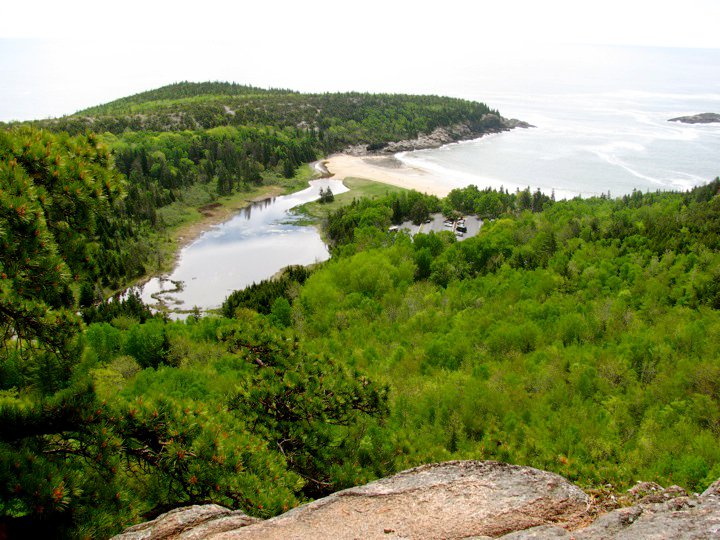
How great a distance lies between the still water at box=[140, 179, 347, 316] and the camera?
5666cm

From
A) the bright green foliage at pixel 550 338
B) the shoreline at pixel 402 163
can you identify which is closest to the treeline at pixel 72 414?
the bright green foliage at pixel 550 338

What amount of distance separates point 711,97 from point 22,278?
777ft

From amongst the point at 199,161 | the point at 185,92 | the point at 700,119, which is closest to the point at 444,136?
the point at 700,119

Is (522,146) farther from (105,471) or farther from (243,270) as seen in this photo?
(105,471)

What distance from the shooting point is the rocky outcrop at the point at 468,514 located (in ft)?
23.2

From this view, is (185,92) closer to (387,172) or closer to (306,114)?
(306,114)

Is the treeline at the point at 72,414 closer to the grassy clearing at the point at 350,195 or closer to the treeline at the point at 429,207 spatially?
the treeline at the point at 429,207

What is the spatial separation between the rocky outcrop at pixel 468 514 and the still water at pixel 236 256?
47291mm

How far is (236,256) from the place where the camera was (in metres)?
68.6

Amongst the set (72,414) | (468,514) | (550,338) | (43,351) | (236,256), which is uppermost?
(43,351)

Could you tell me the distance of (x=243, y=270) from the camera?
63.8m

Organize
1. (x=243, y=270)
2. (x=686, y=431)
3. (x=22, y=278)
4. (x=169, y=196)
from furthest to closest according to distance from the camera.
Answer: (x=169, y=196), (x=243, y=270), (x=686, y=431), (x=22, y=278)

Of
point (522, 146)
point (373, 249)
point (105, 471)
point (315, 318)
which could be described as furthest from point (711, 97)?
point (105, 471)

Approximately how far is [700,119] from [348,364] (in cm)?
15641
